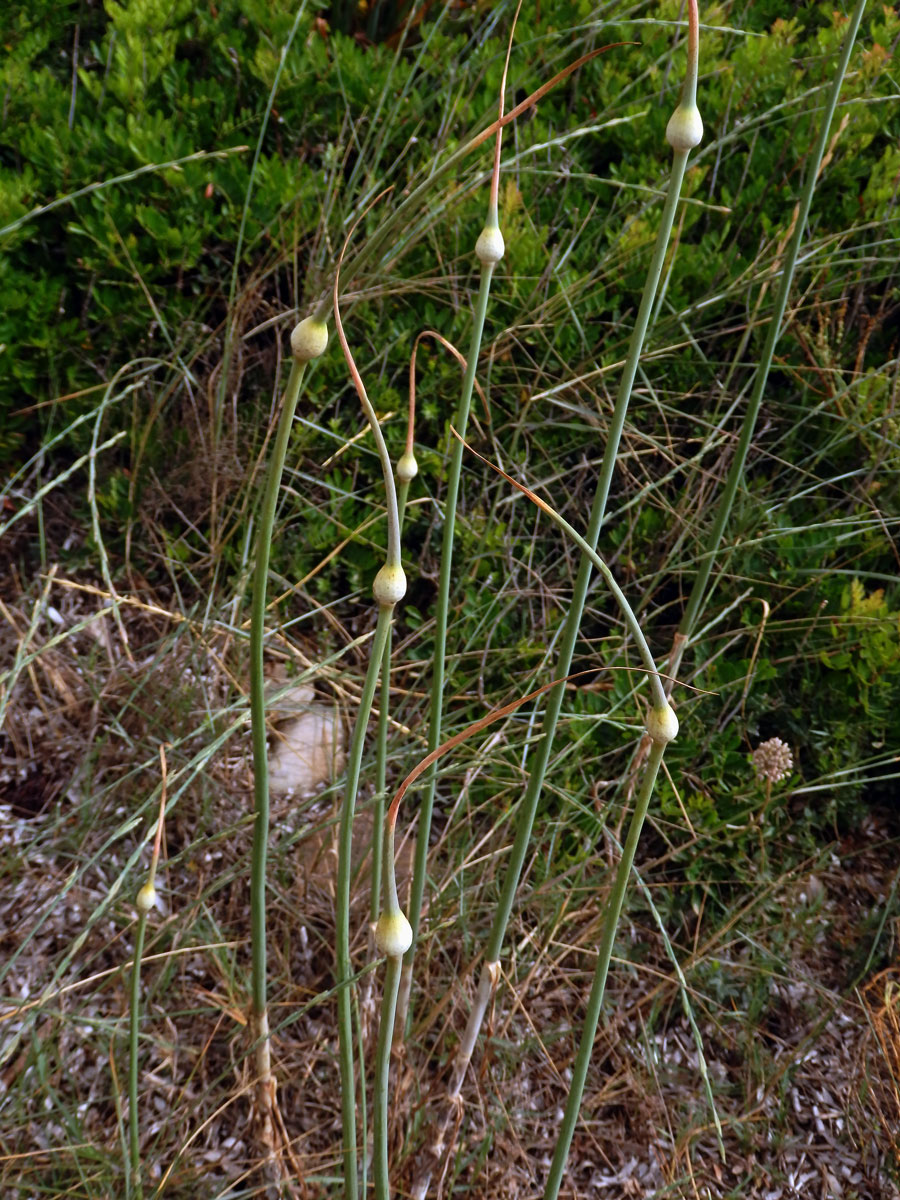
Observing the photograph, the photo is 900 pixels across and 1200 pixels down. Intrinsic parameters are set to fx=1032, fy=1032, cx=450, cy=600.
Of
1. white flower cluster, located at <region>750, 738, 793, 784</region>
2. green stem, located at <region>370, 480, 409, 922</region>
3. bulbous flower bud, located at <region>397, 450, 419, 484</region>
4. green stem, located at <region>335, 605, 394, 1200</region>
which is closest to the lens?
green stem, located at <region>335, 605, 394, 1200</region>

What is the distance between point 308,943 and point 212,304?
1.24m

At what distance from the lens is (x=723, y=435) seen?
1.88m

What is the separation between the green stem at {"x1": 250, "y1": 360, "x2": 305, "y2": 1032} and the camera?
67cm

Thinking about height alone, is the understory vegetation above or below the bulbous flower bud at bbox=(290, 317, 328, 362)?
below

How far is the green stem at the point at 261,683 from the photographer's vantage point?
0.67 meters

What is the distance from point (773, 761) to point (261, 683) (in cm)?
98

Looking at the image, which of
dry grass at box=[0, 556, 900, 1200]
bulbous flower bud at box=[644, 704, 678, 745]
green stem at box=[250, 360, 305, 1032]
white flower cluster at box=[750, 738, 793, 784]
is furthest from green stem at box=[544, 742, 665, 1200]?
white flower cluster at box=[750, 738, 793, 784]

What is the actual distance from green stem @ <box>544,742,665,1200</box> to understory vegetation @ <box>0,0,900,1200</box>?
407 millimetres

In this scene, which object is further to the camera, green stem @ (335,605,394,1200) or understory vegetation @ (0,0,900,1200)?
understory vegetation @ (0,0,900,1200)

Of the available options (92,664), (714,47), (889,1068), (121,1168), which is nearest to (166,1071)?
(121,1168)

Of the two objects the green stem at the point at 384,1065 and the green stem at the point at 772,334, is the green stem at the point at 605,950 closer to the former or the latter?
the green stem at the point at 384,1065

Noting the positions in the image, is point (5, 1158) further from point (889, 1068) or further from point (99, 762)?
point (889, 1068)

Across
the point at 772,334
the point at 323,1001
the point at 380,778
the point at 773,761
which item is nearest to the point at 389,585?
the point at 380,778

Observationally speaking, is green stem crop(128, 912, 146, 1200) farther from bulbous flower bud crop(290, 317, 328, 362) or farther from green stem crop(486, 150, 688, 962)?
bulbous flower bud crop(290, 317, 328, 362)
